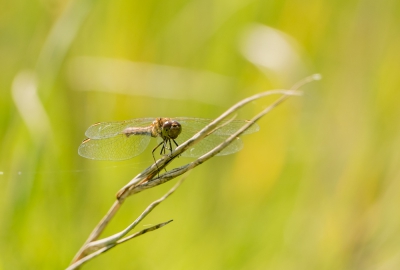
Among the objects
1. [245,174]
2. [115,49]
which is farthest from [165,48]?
[245,174]

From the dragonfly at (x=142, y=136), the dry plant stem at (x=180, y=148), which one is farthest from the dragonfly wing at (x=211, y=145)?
the dry plant stem at (x=180, y=148)

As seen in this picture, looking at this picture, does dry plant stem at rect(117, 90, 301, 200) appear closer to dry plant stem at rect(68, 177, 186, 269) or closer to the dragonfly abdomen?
dry plant stem at rect(68, 177, 186, 269)

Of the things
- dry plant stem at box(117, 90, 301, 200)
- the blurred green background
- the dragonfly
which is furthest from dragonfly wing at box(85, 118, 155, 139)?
dry plant stem at box(117, 90, 301, 200)

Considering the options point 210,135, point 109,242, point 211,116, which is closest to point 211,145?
point 210,135

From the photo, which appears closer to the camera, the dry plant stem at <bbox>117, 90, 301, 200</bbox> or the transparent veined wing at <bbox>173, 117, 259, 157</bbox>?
the dry plant stem at <bbox>117, 90, 301, 200</bbox>

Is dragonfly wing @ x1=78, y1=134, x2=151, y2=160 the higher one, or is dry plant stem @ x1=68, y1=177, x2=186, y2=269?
dragonfly wing @ x1=78, y1=134, x2=151, y2=160
